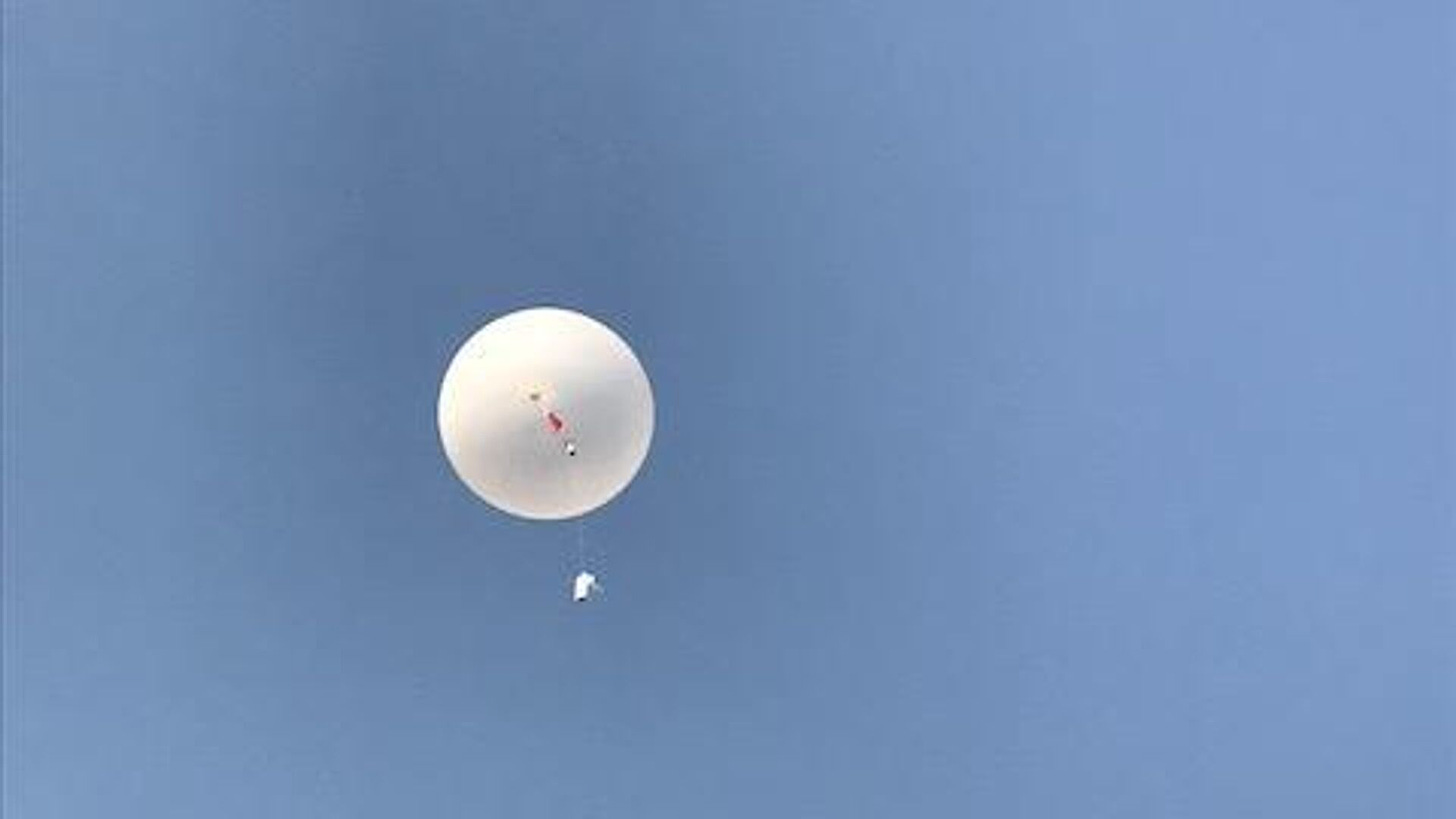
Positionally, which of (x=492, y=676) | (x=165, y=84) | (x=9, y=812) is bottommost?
(x=9, y=812)

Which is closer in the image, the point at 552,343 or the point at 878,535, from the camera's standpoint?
the point at 552,343

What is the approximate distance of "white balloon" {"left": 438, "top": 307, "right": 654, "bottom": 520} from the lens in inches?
59.9

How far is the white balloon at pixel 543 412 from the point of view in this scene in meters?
1.52

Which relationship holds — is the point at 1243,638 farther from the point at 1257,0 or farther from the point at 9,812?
the point at 9,812

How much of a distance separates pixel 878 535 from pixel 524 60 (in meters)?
0.77

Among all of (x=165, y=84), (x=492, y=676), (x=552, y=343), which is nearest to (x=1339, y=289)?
(x=552, y=343)

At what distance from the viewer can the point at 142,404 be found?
2.07 m

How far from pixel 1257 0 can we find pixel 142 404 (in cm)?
153

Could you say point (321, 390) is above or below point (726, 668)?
above

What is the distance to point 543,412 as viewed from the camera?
1514 mm

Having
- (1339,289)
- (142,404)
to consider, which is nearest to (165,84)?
(142,404)

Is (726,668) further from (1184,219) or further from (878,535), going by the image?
(1184,219)

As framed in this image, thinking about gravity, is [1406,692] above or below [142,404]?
below

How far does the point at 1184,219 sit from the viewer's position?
2031 mm
